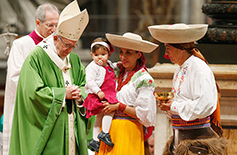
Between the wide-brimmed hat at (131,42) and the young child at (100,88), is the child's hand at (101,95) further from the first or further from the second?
the wide-brimmed hat at (131,42)

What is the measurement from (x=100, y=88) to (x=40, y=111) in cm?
53

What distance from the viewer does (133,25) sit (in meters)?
8.11

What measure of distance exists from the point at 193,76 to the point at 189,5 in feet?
16.8

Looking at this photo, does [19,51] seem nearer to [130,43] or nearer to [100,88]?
[100,88]

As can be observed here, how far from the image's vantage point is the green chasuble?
Result: 332 centimetres

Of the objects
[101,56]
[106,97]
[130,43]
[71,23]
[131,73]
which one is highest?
[71,23]

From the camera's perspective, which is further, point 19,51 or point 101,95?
point 19,51

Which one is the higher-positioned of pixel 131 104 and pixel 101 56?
pixel 101 56

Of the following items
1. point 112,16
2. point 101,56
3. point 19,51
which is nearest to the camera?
point 101,56

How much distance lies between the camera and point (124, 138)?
330cm

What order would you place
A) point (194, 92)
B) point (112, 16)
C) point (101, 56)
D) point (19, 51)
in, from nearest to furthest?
point (194, 92) < point (101, 56) < point (19, 51) < point (112, 16)

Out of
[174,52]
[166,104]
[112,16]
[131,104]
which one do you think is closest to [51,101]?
[131,104]

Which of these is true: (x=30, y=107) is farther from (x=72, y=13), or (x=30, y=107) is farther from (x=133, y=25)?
(x=133, y=25)

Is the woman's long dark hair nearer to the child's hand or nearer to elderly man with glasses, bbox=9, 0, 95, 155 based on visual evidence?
the child's hand
